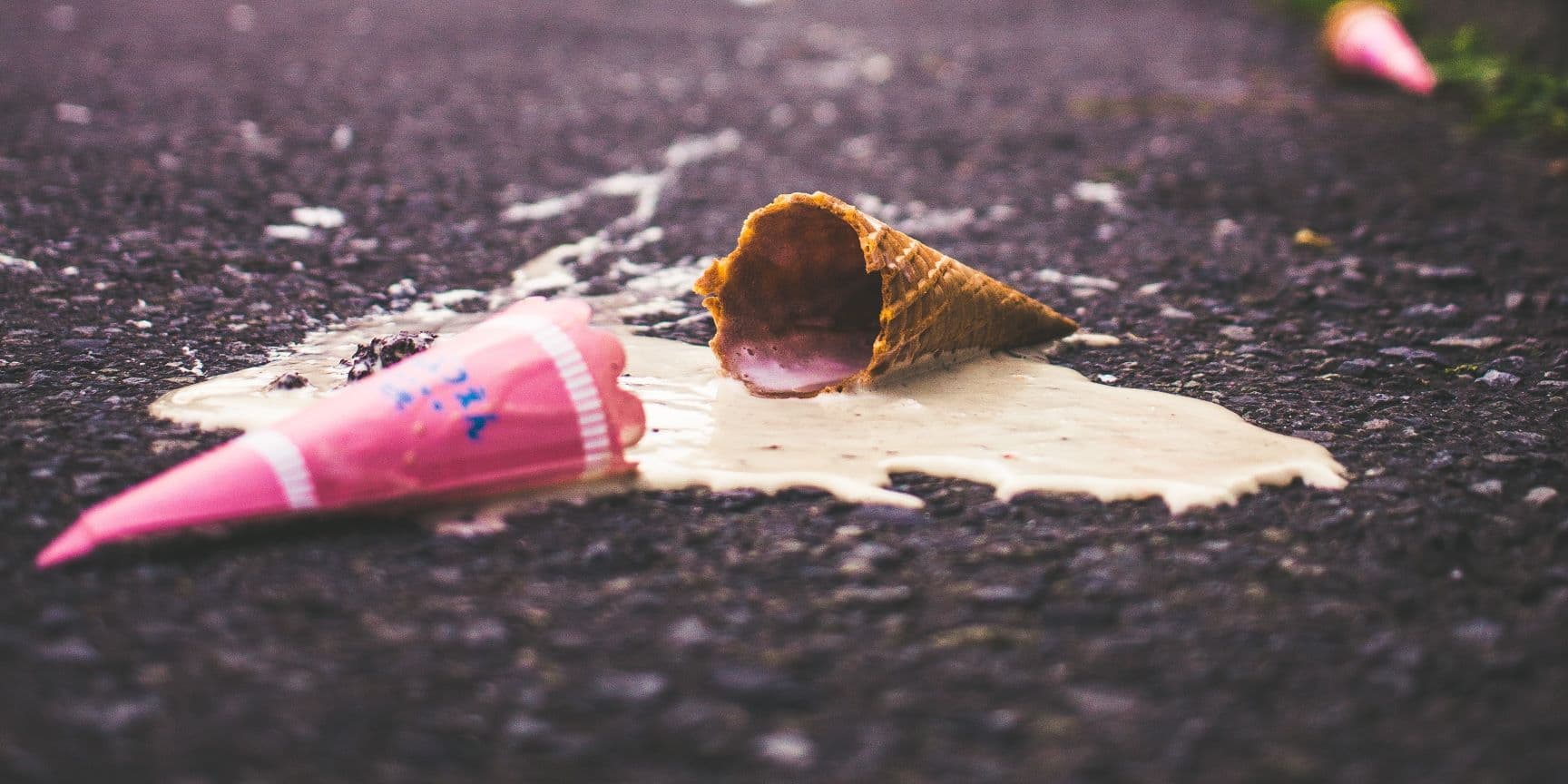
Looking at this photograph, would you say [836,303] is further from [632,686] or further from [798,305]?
[632,686]

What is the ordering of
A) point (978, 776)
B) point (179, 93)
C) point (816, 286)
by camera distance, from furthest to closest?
point (179, 93) < point (816, 286) < point (978, 776)

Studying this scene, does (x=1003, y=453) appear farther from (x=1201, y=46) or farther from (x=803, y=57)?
(x=1201, y=46)

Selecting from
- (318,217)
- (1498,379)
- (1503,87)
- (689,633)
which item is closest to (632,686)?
(689,633)

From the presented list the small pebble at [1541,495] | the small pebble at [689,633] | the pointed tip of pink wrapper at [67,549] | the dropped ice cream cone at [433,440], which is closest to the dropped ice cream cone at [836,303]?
the dropped ice cream cone at [433,440]

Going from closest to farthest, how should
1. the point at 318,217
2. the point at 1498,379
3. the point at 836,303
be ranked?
the point at 1498,379 → the point at 836,303 → the point at 318,217

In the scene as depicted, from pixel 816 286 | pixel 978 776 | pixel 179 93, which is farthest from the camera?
pixel 179 93

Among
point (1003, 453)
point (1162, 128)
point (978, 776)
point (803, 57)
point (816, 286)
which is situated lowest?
point (978, 776)

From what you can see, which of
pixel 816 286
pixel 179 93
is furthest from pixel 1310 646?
pixel 179 93

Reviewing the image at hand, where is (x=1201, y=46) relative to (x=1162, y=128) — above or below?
above
